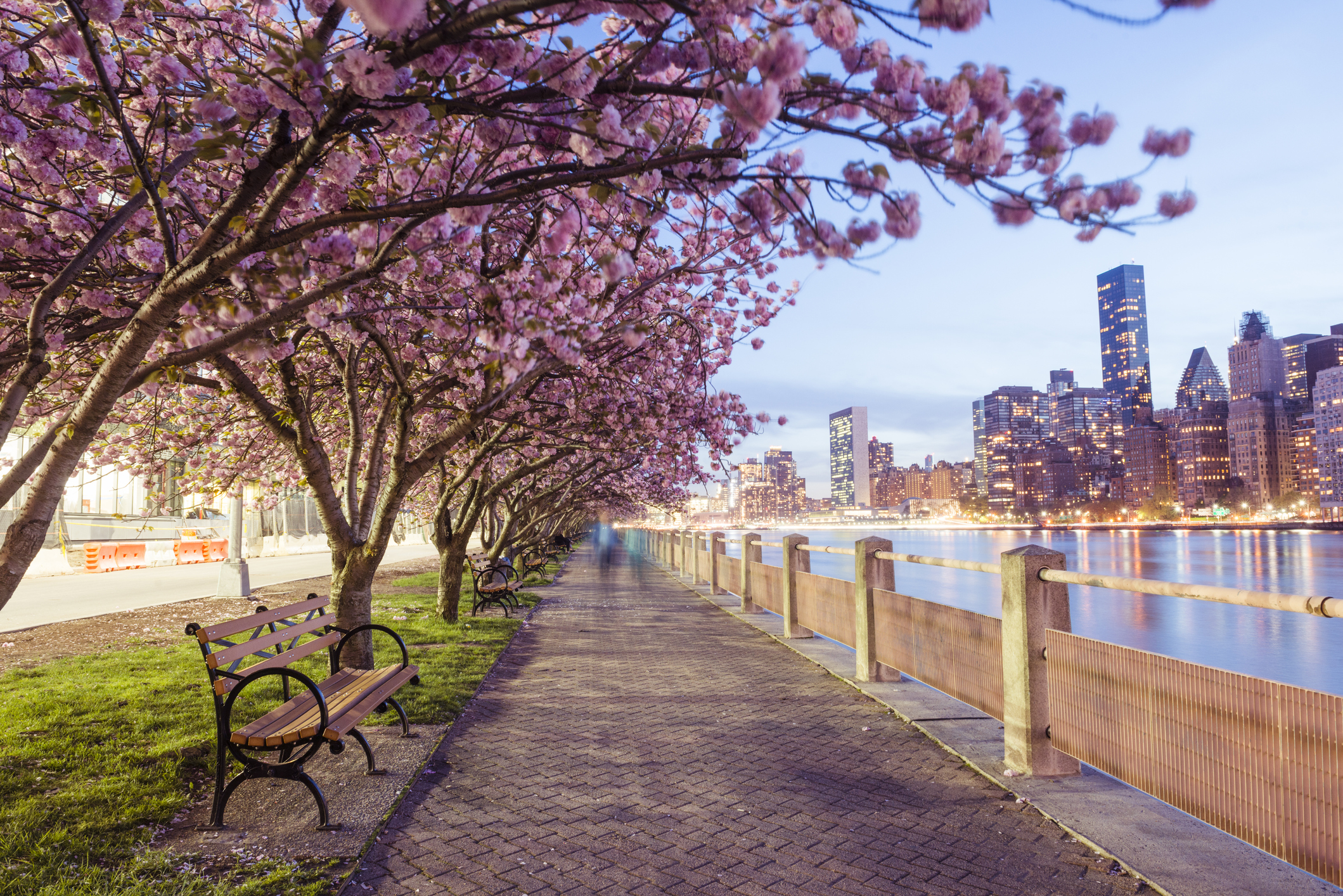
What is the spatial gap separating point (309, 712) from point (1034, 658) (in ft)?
16.5

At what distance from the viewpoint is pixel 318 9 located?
12.1 ft

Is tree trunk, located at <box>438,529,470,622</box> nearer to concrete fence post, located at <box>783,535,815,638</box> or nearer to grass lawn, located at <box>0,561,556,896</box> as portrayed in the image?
grass lawn, located at <box>0,561,556,896</box>

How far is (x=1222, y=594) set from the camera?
3.81m

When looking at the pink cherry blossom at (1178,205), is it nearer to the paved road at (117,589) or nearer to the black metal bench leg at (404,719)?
the black metal bench leg at (404,719)

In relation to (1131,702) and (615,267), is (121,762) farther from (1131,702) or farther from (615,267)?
(1131,702)

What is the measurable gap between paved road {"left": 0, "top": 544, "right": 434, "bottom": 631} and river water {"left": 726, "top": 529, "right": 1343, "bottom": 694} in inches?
541

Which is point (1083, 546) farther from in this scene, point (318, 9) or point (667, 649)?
point (318, 9)

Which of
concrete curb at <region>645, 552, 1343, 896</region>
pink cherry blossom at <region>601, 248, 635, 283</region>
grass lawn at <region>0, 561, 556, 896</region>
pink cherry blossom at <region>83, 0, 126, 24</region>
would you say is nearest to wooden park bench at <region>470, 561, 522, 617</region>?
grass lawn at <region>0, 561, 556, 896</region>

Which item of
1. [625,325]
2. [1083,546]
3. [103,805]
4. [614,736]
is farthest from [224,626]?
[1083,546]

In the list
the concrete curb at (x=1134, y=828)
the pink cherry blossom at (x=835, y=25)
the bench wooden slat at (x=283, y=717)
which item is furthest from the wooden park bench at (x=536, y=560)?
the pink cherry blossom at (x=835, y=25)

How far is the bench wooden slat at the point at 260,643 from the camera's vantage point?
4762mm

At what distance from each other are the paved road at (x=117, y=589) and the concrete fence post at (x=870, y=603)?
10668 millimetres

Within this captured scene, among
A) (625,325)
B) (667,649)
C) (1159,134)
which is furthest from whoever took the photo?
(667,649)

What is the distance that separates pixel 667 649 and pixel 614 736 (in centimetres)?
470
